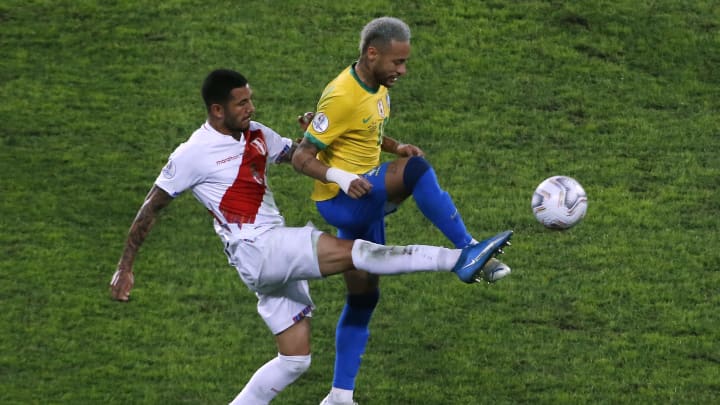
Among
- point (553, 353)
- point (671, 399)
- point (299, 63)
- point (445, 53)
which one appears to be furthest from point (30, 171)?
point (671, 399)

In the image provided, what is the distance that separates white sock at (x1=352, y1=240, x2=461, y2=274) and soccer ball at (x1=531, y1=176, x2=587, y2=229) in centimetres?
95

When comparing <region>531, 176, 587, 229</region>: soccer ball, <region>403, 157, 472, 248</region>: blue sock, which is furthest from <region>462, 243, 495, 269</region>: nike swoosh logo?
<region>531, 176, 587, 229</region>: soccer ball

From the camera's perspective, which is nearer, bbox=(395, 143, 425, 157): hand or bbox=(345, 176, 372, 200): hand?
bbox=(345, 176, 372, 200): hand

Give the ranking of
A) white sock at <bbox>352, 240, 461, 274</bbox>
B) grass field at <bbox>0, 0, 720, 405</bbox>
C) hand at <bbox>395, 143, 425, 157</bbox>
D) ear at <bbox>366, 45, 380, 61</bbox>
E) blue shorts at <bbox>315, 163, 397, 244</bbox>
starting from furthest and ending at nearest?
1. grass field at <bbox>0, 0, 720, 405</bbox>
2. hand at <bbox>395, 143, 425, 157</bbox>
3. blue shorts at <bbox>315, 163, 397, 244</bbox>
4. ear at <bbox>366, 45, 380, 61</bbox>
5. white sock at <bbox>352, 240, 461, 274</bbox>

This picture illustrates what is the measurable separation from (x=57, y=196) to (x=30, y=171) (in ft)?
2.16

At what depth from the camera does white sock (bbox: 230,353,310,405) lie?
948 centimetres

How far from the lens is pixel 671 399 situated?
10391 mm

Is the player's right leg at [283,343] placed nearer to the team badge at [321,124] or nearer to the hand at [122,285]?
the hand at [122,285]

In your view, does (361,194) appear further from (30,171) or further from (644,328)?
(30,171)

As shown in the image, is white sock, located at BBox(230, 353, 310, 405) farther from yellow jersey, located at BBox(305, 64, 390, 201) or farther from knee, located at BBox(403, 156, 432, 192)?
knee, located at BBox(403, 156, 432, 192)

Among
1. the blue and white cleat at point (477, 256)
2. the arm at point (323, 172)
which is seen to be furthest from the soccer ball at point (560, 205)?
the arm at point (323, 172)

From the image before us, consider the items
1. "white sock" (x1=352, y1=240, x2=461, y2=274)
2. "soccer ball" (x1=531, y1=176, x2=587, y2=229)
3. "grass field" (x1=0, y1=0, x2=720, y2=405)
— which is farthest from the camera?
"grass field" (x1=0, y1=0, x2=720, y2=405)

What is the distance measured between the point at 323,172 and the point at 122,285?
1.51m

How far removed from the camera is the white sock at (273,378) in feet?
31.1
